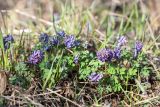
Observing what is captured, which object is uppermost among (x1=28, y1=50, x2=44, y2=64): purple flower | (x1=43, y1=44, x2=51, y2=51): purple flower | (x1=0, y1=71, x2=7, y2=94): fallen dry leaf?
(x1=43, y1=44, x2=51, y2=51): purple flower

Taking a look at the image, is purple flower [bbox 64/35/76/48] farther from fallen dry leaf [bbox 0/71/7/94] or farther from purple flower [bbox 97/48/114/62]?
fallen dry leaf [bbox 0/71/7/94]

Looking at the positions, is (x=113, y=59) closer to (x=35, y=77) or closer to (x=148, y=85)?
(x=148, y=85)

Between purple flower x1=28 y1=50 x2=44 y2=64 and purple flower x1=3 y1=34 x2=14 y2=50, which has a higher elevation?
purple flower x1=3 y1=34 x2=14 y2=50

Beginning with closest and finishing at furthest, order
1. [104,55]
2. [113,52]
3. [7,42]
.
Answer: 1. [104,55]
2. [113,52]
3. [7,42]

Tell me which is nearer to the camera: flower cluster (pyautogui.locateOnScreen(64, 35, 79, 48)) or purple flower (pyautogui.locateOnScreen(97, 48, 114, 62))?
purple flower (pyautogui.locateOnScreen(97, 48, 114, 62))

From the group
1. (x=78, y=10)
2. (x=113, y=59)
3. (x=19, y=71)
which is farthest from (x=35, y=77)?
(x=78, y=10)

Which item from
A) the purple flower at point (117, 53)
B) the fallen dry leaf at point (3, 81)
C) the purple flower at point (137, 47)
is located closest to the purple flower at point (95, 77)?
the purple flower at point (117, 53)

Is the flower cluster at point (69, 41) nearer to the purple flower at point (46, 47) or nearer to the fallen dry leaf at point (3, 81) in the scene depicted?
the purple flower at point (46, 47)

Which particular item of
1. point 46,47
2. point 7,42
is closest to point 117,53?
point 46,47

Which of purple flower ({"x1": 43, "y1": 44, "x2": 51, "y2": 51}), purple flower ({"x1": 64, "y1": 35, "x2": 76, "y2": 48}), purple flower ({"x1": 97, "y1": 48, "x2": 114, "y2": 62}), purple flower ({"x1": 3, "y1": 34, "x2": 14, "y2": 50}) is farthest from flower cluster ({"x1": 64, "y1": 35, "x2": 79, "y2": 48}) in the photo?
purple flower ({"x1": 3, "y1": 34, "x2": 14, "y2": 50})

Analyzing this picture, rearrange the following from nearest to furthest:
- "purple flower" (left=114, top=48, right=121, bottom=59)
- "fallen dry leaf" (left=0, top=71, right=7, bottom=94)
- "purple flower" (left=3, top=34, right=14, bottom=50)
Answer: "fallen dry leaf" (left=0, top=71, right=7, bottom=94) < "purple flower" (left=114, top=48, right=121, bottom=59) < "purple flower" (left=3, top=34, right=14, bottom=50)

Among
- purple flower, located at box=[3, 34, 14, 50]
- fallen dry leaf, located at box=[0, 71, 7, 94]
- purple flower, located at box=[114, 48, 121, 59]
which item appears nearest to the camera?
fallen dry leaf, located at box=[0, 71, 7, 94]

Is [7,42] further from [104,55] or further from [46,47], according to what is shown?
[104,55]
